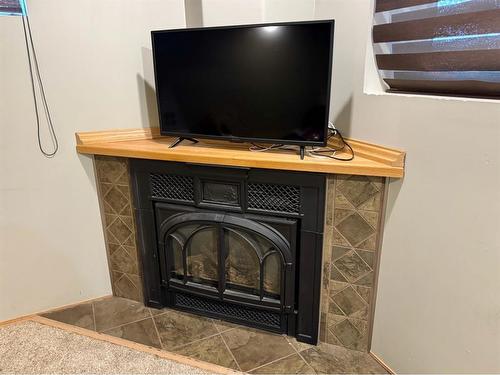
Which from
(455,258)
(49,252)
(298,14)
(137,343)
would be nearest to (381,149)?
(455,258)

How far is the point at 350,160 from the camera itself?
1.47 meters

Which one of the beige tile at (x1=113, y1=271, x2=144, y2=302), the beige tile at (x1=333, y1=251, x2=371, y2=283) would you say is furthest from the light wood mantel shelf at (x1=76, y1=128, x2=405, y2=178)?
the beige tile at (x1=113, y1=271, x2=144, y2=302)

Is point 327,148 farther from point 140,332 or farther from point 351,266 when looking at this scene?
point 140,332

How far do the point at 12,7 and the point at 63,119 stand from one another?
0.54 metres

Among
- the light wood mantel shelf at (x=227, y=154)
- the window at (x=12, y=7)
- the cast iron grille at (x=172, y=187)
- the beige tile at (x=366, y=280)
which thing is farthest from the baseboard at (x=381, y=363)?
the window at (x=12, y=7)

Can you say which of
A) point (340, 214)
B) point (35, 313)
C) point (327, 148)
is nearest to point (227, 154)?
point (327, 148)

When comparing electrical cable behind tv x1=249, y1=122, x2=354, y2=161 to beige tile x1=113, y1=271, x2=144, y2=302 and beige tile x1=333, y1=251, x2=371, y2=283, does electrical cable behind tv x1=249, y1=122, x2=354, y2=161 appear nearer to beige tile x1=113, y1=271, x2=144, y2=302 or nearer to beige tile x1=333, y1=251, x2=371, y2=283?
beige tile x1=333, y1=251, x2=371, y2=283

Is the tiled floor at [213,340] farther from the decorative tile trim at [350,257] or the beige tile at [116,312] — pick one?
the decorative tile trim at [350,257]

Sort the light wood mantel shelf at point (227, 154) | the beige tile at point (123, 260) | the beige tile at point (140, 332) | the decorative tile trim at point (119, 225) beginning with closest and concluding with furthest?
the light wood mantel shelf at point (227, 154), the beige tile at point (140, 332), the decorative tile trim at point (119, 225), the beige tile at point (123, 260)

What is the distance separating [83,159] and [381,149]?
1.54m

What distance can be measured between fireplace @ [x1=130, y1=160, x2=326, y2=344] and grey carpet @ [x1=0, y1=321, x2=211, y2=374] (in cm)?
38

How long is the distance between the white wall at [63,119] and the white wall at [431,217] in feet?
3.33

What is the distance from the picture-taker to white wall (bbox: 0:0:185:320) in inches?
67.5

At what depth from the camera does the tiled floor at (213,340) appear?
5.43 ft
